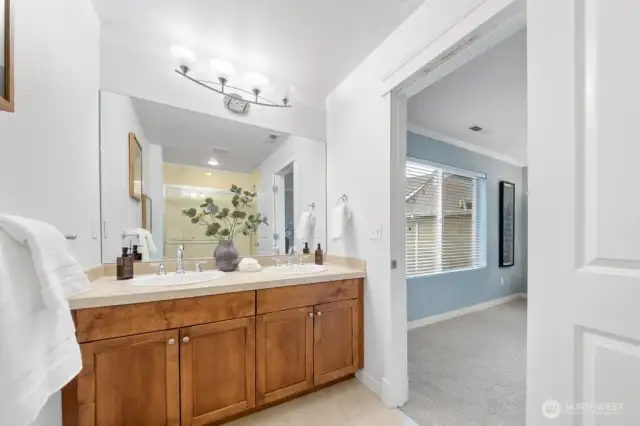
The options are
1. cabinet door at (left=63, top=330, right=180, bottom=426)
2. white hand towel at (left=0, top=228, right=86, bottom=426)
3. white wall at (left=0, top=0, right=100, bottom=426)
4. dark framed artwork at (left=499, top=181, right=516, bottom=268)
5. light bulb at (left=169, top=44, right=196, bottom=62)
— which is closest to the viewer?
white hand towel at (left=0, top=228, right=86, bottom=426)

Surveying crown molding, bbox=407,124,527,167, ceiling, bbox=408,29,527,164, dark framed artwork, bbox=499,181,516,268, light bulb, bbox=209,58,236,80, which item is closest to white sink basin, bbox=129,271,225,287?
light bulb, bbox=209,58,236,80

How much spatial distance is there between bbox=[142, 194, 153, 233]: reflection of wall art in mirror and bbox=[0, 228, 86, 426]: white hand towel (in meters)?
1.29

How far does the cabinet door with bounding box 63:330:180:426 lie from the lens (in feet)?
3.84

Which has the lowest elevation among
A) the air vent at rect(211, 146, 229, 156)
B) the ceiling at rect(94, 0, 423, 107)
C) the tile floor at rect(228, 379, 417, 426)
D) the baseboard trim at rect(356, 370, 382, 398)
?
the tile floor at rect(228, 379, 417, 426)

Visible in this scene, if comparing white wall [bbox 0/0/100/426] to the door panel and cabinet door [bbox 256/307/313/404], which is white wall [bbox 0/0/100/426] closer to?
the door panel

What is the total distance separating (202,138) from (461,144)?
324 cm

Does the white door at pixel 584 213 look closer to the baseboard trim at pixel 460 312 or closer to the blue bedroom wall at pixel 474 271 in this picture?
the blue bedroom wall at pixel 474 271

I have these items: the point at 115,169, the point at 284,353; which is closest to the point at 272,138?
the point at 115,169

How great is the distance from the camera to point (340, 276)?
1.90m

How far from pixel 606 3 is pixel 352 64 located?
4.95 feet

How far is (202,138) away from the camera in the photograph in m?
2.07

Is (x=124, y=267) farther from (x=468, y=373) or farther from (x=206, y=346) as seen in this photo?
(x=468, y=373)

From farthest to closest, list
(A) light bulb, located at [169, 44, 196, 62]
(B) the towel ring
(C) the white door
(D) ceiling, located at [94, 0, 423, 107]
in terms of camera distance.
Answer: (B) the towel ring → (A) light bulb, located at [169, 44, 196, 62] → (D) ceiling, located at [94, 0, 423, 107] → (C) the white door

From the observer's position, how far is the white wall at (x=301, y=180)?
230 cm
